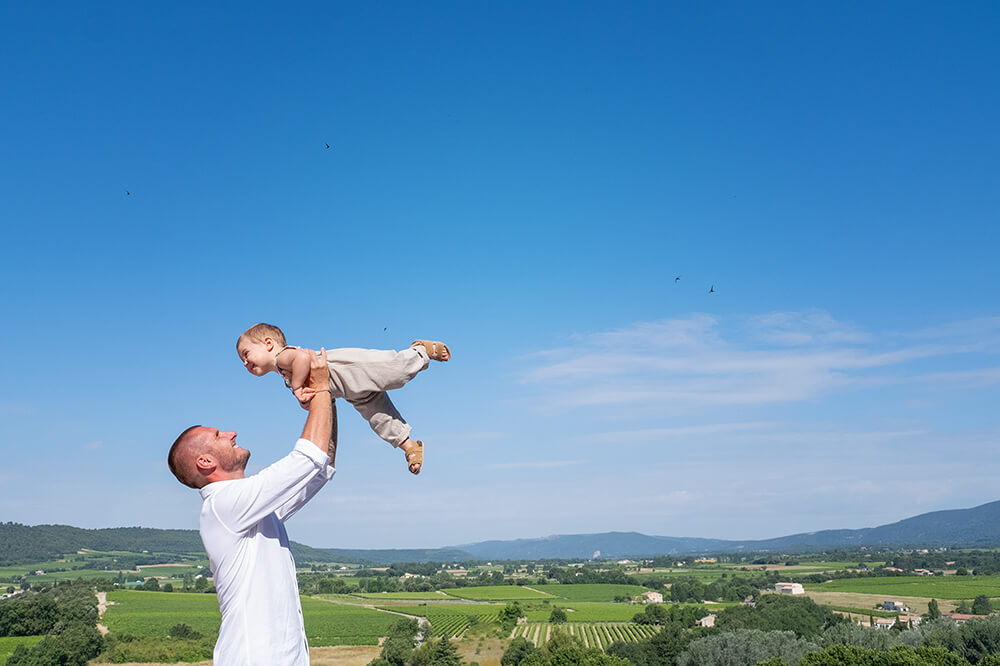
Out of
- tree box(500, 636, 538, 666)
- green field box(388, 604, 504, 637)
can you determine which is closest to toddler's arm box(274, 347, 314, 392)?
tree box(500, 636, 538, 666)

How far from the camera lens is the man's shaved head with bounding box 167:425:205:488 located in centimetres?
357

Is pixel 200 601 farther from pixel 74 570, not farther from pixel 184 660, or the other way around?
pixel 74 570

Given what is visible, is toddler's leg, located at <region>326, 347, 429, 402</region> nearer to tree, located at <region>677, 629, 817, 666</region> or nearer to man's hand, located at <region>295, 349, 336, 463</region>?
man's hand, located at <region>295, 349, 336, 463</region>

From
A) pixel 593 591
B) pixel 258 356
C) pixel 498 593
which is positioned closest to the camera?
pixel 258 356

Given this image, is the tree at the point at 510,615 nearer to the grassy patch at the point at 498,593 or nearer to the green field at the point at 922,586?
the grassy patch at the point at 498,593

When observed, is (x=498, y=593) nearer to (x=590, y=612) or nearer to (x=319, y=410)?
(x=590, y=612)

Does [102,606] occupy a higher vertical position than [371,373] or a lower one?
lower

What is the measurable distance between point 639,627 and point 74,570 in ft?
422

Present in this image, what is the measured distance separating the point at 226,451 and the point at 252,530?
0.38 m

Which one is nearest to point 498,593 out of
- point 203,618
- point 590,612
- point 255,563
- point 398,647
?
point 590,612

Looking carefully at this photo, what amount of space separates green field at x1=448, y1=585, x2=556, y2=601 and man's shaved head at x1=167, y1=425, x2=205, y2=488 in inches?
5263

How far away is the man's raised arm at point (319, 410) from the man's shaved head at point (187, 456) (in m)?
0.50

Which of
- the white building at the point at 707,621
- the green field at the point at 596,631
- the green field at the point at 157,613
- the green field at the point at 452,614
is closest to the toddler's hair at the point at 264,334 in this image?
the green field at the point at 157,613

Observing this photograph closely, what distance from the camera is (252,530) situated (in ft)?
11.6
